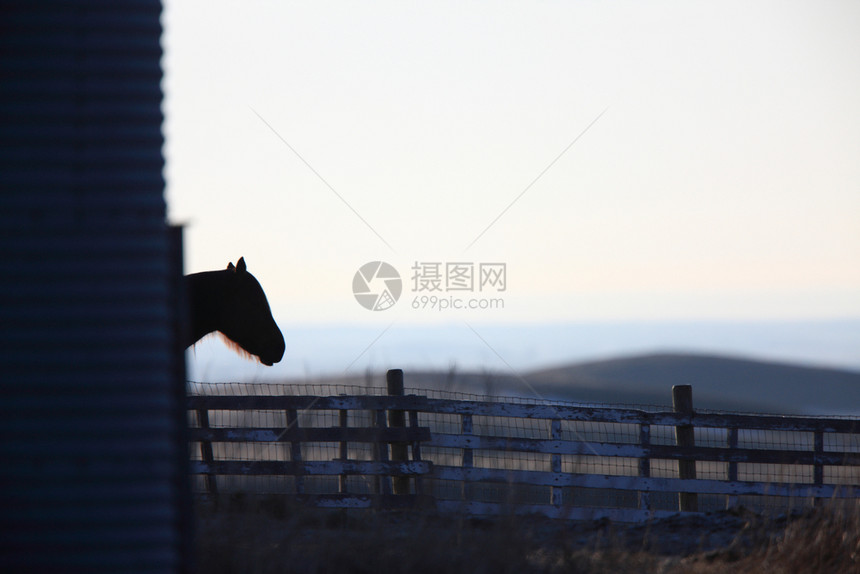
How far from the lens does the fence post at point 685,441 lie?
7934 mm

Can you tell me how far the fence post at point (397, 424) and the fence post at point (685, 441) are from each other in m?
2.93

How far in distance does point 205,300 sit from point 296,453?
6.23 feet

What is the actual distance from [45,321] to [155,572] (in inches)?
45.6

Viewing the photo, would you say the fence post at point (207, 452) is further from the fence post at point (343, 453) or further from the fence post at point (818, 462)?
the fence post at point (818, 462)

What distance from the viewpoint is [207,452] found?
802 centimetres

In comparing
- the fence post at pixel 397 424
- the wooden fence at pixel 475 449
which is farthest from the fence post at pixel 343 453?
the fence post at pixel 397 424

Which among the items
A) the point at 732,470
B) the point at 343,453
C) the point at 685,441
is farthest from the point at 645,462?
the point at 343,453

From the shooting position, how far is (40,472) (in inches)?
121

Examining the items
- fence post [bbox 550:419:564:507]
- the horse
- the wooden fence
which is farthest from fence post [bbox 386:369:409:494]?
fence post [bbox 550:419:564:507]

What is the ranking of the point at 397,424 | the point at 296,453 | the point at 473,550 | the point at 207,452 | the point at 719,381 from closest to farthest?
the point at 473,550 < the point at 296,453 < the point at 397,424 < the point at 207,452 < the point at 719,381

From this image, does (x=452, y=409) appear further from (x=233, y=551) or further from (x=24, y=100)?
(x=24, y=100)

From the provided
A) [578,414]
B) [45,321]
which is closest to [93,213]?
[45,321]

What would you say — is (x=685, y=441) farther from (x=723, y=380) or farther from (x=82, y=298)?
(x=723, y=380)

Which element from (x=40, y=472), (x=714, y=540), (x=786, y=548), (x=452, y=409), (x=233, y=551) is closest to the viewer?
(x=40, y=472)
